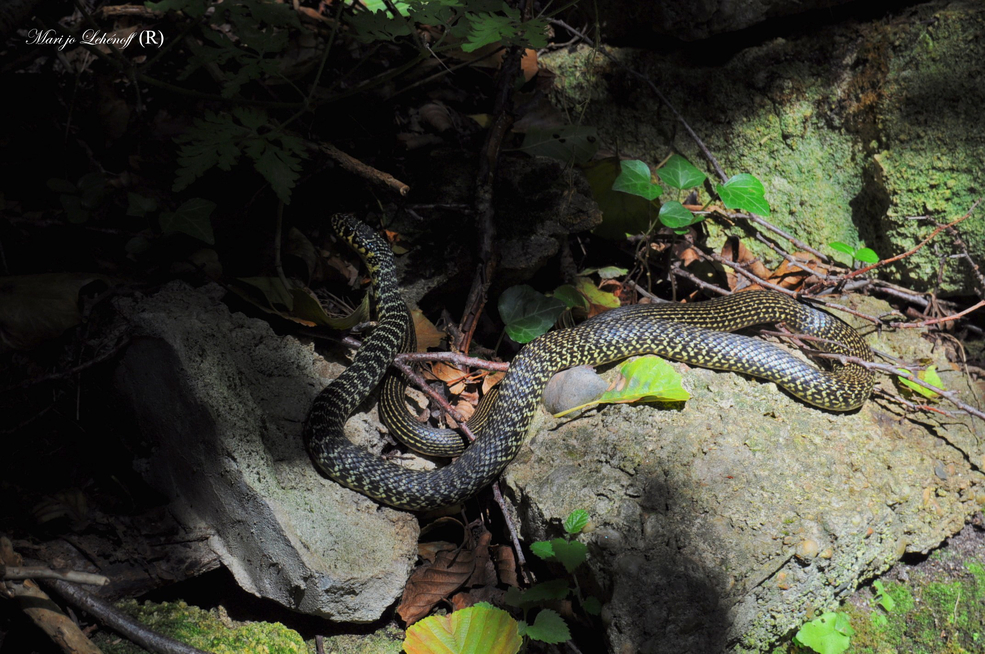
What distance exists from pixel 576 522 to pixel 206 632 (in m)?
2.08

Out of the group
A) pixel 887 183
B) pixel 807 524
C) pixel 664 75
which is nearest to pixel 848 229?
pixel 887 183

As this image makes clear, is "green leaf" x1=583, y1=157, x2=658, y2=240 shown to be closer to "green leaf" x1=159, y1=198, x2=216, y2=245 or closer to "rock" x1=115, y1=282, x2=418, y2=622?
"green leaf" x1=159, y1=198, x2=216, y2=245

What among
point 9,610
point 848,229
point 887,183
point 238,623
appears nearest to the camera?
point 9,610

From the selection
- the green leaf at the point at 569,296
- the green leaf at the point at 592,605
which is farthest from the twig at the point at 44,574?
the green leaf at the point at 569,296

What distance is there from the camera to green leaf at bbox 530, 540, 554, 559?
337cm

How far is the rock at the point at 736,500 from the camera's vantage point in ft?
10.6

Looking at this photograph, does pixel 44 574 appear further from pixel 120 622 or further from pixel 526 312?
pixel 526 312

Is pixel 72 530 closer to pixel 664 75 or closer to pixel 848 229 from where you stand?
pixel 664 75

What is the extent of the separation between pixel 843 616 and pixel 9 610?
4.48 m

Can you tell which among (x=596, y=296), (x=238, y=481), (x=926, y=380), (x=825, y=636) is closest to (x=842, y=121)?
(x=926, y=380)

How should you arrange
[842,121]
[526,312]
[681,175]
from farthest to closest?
[842,121] < [681,175] < [526,312]

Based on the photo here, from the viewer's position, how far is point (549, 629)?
309 centimetres

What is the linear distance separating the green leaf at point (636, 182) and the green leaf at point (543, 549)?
2.58 meters

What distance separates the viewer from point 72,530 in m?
3.17
